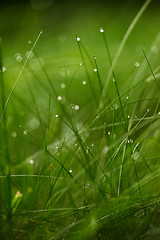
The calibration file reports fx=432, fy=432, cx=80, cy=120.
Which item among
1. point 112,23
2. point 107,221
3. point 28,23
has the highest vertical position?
point 28,23

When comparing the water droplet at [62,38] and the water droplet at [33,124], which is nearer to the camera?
the water droplet at [33,124]

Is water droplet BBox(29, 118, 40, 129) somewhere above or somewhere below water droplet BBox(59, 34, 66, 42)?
below

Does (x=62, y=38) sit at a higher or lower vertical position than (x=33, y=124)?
higher

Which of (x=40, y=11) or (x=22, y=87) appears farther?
(x=40, y=11)

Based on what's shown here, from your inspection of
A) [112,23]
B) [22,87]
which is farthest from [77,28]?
[22,87]

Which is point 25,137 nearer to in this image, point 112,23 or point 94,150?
point 94,150

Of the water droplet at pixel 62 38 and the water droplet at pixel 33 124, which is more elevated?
the water droplet at pixel 62 38

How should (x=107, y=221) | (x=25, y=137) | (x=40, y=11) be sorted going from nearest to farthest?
(x=107, y=221), (x=25, y=137), (x=40, y=11)

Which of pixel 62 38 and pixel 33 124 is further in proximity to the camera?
pixel 62 38

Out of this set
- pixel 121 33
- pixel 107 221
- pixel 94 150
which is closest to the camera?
pixel 107 221

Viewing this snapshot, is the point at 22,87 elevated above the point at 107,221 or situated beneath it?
elevated above

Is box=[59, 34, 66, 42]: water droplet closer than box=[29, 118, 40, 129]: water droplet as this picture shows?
No
